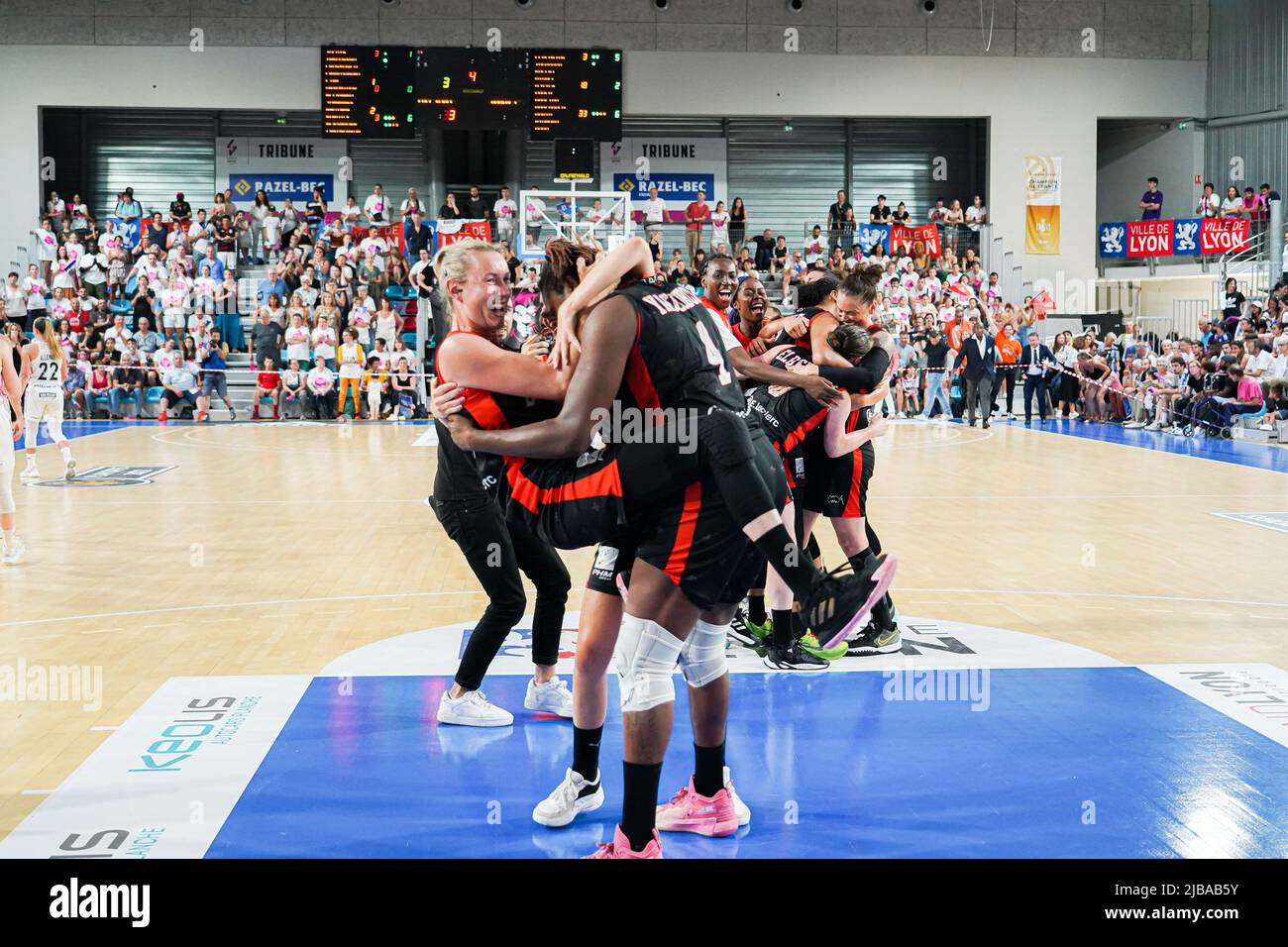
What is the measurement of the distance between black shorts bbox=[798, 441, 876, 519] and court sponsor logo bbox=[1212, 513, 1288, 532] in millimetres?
5787

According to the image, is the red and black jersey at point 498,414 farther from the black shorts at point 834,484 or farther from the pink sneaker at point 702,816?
the black shorts at point 834,484

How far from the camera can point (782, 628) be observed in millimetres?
6336

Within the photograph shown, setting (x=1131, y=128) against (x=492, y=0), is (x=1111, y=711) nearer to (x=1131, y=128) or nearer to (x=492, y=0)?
(x=492, y=0)

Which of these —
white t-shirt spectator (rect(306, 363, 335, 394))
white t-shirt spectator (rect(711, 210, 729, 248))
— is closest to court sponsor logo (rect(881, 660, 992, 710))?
white t-shirt spectator (rect(306, 363, 335, 394))

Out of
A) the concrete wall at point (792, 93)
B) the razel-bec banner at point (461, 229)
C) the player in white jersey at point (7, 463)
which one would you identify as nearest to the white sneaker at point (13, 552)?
the player in white jersey at point (7, 463)

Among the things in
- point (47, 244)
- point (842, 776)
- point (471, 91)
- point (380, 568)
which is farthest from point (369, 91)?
point (842, 776)

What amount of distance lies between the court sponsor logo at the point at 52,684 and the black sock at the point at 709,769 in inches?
117

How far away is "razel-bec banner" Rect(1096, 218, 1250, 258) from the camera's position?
96.4ft

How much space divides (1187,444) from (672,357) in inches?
672

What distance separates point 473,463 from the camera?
17.4 feet

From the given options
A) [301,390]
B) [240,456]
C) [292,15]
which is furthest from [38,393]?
[292,15]

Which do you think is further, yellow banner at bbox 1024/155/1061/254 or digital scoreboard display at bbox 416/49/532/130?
yellow banner at bbox 1024/155/1061/254

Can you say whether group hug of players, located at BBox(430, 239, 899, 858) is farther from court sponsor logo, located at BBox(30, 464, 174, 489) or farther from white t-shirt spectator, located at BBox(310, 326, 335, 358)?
white t-shirt spectator, located at BBox(310, 326, 335, 358)

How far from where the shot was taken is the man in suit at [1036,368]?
24484 mm
